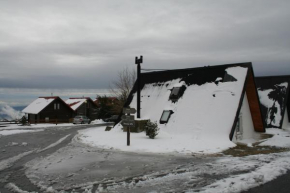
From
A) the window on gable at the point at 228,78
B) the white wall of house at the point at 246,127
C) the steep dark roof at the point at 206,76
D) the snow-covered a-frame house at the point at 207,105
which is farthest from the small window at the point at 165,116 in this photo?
the white wall of house at the point at 246,127

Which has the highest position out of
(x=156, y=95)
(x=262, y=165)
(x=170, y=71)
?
(x=170, y=71)

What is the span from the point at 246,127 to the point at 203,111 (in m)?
3.96

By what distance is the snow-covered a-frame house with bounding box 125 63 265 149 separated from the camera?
15.3 m

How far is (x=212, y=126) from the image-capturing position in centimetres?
1545

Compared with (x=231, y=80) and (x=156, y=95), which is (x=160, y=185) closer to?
(x=231, y=80)

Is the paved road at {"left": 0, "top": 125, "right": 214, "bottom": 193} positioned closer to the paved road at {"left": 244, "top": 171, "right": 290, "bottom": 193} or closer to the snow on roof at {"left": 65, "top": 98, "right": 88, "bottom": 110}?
the paved road at {"left": 244, "top": 171, "right": 290, "bottom": 193}

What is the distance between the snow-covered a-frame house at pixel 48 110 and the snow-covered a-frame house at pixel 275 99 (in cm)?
3815

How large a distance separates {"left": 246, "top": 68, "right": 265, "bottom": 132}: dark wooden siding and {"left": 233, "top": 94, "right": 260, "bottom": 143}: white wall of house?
31cm

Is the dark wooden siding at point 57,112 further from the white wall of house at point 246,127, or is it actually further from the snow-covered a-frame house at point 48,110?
the white wall of house at point 246,127

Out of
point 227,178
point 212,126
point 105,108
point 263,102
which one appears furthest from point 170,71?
point 105,108

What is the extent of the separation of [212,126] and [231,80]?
160 inches

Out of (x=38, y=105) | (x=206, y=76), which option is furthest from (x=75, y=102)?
(x=206, y=76)

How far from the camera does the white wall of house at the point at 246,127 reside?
17.4m

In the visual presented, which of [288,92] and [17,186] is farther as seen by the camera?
[288,92]
